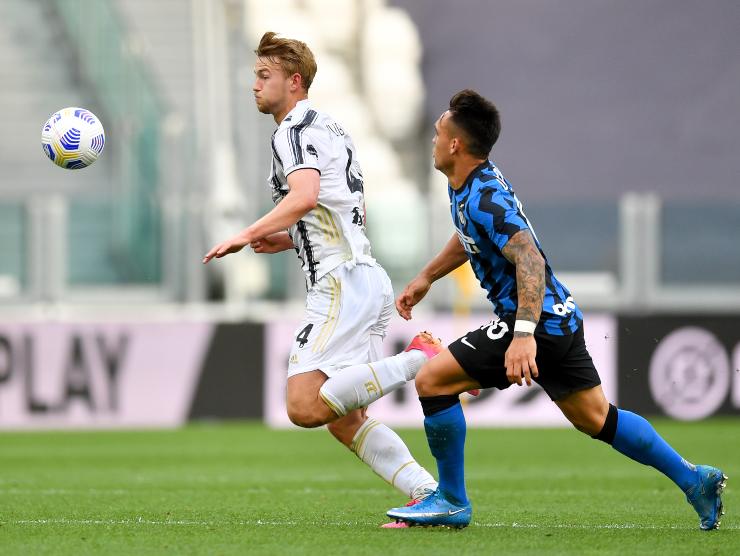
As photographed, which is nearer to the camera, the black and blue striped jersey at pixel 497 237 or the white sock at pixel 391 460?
the black and blue striped jersey at pixel 497 237

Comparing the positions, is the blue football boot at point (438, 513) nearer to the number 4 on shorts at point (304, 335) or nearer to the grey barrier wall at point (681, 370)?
the number 4 on shorts at point (304, 335)

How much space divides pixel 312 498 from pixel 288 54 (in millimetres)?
2461

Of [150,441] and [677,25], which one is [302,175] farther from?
[677,25]

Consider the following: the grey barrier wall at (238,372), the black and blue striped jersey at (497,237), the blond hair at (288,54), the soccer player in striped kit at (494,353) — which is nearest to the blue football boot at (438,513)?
the soccer player in striped kit at (494,353)

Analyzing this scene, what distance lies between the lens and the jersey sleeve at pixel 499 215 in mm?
5621

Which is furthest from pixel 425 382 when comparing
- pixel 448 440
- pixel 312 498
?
pixel 312 498

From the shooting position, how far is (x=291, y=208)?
19.7 feet

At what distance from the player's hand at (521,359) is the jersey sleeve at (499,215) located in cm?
37

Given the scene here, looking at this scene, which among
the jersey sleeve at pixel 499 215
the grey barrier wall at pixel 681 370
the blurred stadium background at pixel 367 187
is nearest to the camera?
the jersey sleeve at pixel 499 215

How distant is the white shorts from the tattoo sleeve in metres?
0.87

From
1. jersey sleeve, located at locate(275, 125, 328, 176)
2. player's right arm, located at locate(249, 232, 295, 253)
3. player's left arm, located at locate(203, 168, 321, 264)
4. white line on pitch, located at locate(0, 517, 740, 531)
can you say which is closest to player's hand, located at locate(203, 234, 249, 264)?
player's left arm, located at locate(203, 168, 321, 264)

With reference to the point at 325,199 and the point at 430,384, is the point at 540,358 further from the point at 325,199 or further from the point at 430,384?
the point at 325,199

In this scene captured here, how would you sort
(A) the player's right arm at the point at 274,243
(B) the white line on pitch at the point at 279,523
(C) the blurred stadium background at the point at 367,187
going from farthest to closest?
A: (C) the blurred stadium background at the point at 367,187, (A) the player's right arm at the point at 274,243, (B) the white line on pitch at the point at 279,523

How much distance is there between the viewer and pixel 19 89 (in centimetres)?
2006
